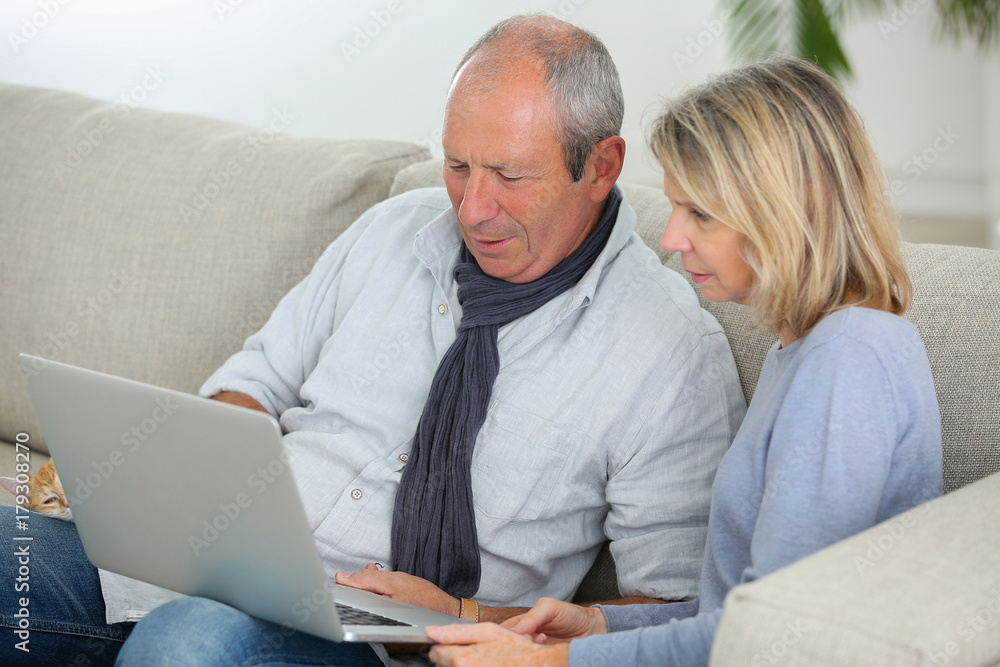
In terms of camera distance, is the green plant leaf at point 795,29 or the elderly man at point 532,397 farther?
the green plant leaf at point 795,29

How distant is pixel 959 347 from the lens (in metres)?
1.10

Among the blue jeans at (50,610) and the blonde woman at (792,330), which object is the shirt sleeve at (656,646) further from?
the blue jeans at (50,610)

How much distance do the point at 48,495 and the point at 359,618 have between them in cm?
65

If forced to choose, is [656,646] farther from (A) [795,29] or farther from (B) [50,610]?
(A) [795,29]

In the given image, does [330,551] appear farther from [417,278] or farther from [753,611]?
[753,611]

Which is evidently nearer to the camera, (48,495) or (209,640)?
(209,640)

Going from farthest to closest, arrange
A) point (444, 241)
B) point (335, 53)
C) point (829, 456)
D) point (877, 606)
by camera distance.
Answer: point (335, 53)
point (444, 241)
point (829, 456)
point (877, 606)

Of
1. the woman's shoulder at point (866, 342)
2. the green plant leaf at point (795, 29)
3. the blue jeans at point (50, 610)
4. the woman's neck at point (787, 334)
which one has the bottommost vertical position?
the blue jeans at point (50, 610)

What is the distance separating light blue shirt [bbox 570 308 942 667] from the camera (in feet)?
2.76

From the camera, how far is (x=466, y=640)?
36.8 inches

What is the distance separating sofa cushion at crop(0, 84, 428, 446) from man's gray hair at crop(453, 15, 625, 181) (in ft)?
1.90

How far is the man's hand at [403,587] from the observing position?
1124 mm

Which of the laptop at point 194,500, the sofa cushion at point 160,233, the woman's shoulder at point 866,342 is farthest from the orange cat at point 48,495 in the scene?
the woman's shoulder at point 866,342

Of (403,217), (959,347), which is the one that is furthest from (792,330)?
(403,217)
